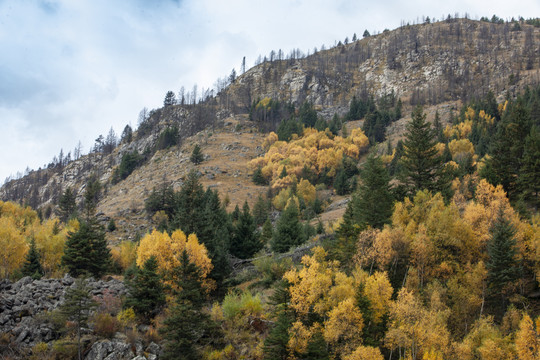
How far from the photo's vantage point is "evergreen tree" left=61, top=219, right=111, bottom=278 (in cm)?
4566

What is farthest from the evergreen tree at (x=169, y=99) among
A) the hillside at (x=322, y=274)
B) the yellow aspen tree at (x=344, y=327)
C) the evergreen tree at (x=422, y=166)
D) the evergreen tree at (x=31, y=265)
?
the yellow aspen tree at (x=344, y=327)

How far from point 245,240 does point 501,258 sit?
33.0 m

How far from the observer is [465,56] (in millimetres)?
196875

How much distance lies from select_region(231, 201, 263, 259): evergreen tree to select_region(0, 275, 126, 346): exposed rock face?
2029cm

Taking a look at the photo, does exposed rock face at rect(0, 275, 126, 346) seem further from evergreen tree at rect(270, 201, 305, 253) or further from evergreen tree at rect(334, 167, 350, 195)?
evergreen tree at rect(334, 167, 350, 195)

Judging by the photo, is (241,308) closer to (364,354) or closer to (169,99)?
(364,354)

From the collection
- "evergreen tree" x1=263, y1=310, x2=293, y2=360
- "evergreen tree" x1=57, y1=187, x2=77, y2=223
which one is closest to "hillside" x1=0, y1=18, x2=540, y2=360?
"evergreen tree" x1=263, y1=310, x2=293, y2=360

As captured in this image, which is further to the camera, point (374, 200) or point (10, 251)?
point (10, 251)

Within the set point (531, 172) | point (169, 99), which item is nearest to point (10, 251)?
point (531, 172)

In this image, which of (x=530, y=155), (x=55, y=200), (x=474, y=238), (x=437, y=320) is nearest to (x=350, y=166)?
(x=530, y=155)

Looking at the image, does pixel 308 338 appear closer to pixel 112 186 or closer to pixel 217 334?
pixel 217 334

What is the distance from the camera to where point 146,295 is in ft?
105

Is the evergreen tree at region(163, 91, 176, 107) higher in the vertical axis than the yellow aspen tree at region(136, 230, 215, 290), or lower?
higher

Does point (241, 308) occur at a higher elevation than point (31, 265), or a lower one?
lower
